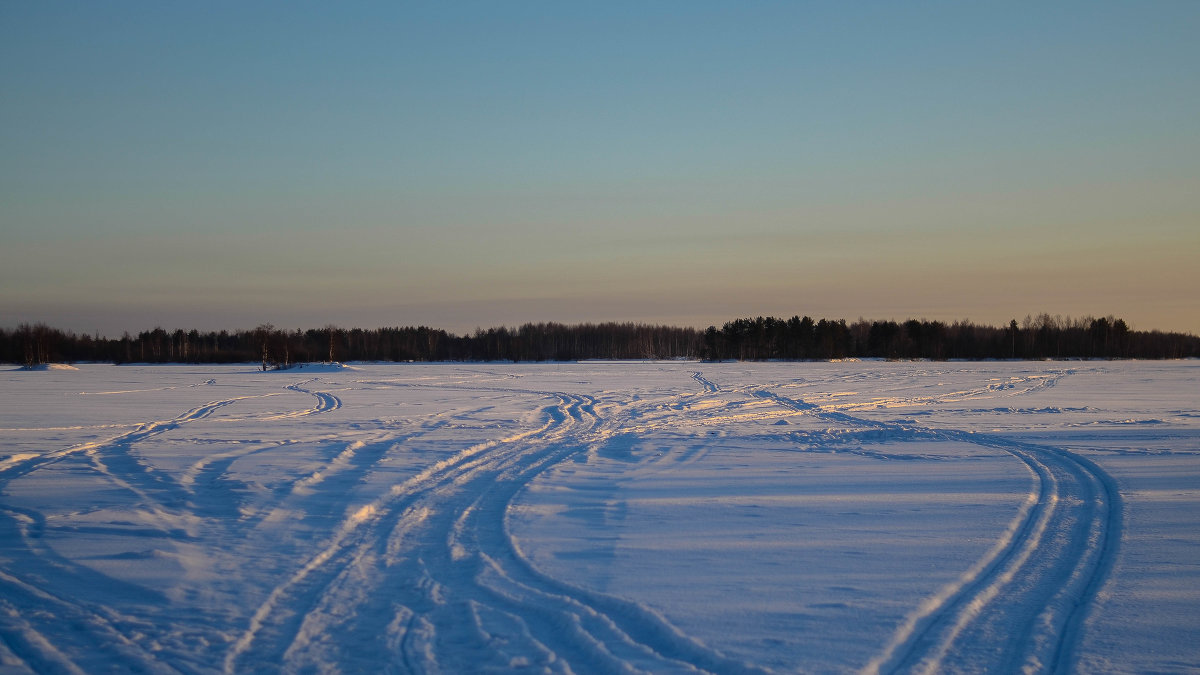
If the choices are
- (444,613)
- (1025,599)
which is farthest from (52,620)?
(1025,599)

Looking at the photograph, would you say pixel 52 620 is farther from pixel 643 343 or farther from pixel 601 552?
pixel 643 343

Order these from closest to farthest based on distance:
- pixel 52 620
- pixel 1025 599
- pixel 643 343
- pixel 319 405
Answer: pixel 52 620 → pixel 1025 599 → pixel 319 405 → pixel 643 343

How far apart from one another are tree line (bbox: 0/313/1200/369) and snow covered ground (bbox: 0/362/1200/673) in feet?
182

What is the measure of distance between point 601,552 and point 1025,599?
2767 mm

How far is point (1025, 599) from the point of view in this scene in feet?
14.1

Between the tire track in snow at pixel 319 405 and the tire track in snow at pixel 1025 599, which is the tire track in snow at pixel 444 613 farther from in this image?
the tire track in snow at pixel 319 405

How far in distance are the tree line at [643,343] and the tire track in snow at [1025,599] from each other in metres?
60.8

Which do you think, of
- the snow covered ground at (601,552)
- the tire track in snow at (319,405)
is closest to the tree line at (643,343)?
the tire track in snow at (319,405)

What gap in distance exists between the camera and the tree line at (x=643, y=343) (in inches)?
3177

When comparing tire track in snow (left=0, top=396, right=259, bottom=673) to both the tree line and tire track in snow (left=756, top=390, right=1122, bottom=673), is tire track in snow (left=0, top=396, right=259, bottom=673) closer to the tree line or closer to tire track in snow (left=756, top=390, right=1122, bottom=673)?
tire track in snow (left=756, top=390, right=1122, bottom=673)

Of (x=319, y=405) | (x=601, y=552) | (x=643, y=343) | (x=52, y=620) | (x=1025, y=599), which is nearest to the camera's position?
(x=52, y=620)

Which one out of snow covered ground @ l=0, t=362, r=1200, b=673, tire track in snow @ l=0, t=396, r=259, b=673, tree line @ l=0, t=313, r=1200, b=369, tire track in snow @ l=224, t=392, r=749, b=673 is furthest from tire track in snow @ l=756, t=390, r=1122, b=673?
tree line @ l=0, t=313, r=1200, b=369

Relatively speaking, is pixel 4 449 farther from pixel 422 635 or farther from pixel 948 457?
pixel 948 457

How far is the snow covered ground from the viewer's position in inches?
147
